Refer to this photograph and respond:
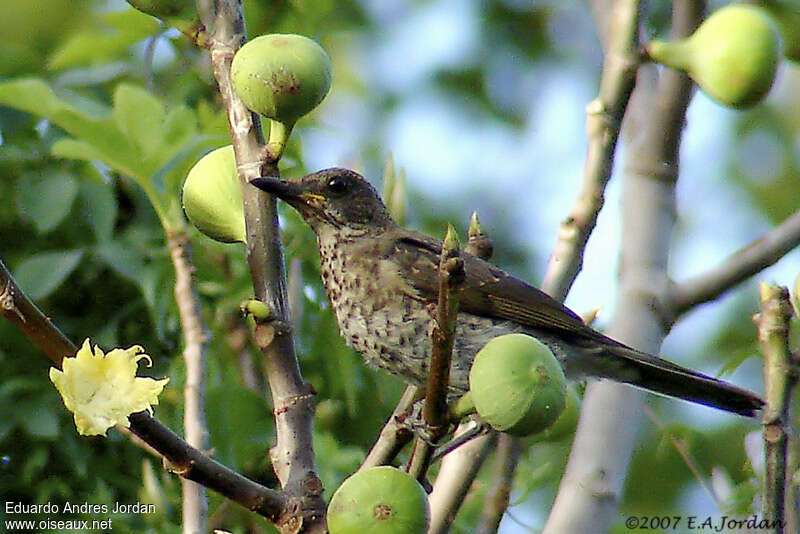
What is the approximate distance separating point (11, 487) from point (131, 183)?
883 millimetres

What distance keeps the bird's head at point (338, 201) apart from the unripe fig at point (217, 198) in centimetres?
73

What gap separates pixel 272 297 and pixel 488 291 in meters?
1.32

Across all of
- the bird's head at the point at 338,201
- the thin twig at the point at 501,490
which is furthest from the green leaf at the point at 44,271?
the thin twig at the point at 501,490

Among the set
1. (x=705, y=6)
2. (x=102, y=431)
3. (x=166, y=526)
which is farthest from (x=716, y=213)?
(x=102, y=431)

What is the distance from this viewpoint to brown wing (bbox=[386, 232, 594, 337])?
9.70 feet

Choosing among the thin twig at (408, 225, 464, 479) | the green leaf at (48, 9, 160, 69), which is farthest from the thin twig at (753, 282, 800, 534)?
the green leaf at (48, 9, 160, 69)

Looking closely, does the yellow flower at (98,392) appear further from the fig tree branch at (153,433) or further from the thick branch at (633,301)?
the thick branch at (633,301)

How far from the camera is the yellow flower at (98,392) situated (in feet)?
4.38

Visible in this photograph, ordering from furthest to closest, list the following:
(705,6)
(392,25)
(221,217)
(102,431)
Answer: (392,25)
(705,6)
(221,217)
(102,431)

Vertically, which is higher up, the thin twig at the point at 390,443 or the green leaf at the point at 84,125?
the green leaf at the point at 84,125

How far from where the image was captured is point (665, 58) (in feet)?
6.73

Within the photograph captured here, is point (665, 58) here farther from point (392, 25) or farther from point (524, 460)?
point (392, 25)

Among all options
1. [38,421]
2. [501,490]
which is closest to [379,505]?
[501,490]

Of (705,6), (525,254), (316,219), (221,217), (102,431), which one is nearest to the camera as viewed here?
(102,431)
